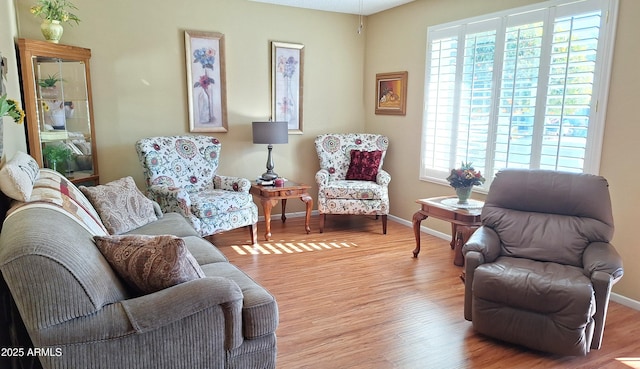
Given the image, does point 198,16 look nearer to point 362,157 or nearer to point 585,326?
point 362,157

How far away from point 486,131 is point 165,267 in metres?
3.24

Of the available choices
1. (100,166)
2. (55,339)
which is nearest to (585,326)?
(55,339)

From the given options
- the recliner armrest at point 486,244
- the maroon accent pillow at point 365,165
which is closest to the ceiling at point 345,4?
the maroon accent pillow at point 365,165

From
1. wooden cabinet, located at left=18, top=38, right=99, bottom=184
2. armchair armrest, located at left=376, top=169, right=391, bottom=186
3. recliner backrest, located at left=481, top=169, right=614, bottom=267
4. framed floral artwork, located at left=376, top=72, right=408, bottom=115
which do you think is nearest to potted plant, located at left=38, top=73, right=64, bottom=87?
wooden cabinet, located at left=18, top=38, right=99, bottom=184

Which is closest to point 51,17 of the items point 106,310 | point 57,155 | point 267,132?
point 57,155

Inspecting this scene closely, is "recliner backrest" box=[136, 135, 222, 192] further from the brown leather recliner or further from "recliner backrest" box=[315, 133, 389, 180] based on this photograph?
the brown leather recliner

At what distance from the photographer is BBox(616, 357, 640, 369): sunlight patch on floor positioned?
7.60ft

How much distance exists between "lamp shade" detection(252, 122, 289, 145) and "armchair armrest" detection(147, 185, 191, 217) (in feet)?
3.60

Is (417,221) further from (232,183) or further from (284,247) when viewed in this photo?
(232,183)

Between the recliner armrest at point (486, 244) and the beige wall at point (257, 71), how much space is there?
40.2 inches

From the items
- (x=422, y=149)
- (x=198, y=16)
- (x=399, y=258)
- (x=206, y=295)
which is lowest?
(x=399, y=258)

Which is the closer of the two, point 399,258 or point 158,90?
point 399,258

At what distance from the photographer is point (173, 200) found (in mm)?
3805

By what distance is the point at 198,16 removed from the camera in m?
4.54
